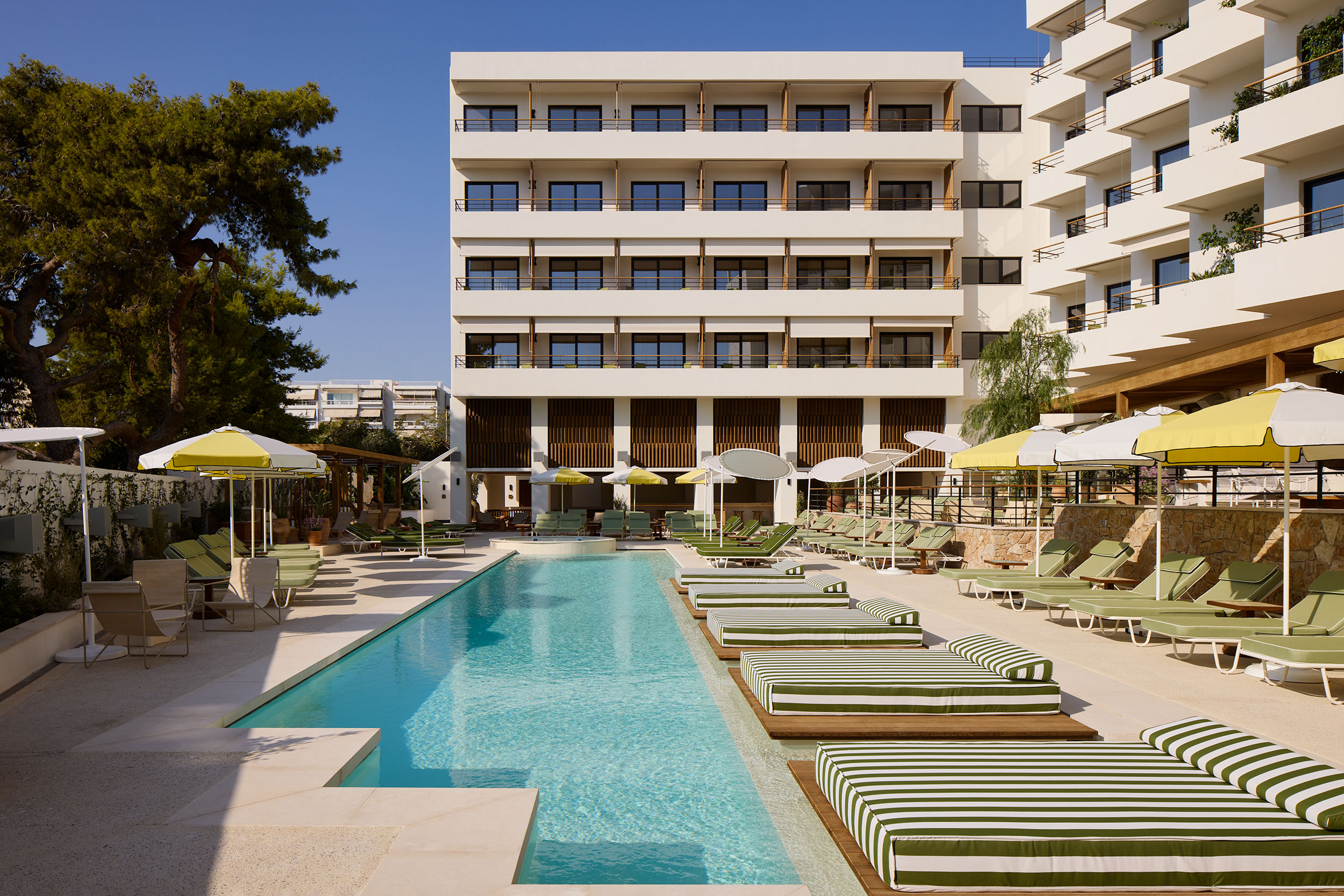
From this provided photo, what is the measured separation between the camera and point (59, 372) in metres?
28.3

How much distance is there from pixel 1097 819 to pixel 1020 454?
913 cm

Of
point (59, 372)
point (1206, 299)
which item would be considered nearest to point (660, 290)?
point (1206, 299)

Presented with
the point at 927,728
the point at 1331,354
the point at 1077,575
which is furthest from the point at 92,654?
the point at 1077,575

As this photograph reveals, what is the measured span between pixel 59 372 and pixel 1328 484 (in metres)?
36.6

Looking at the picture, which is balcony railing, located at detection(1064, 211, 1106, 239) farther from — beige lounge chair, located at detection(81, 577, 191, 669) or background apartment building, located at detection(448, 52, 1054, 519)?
beige lounge chair, located at detection(81, 577, 191, 669)

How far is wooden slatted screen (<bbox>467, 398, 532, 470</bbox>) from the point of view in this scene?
33.1 m

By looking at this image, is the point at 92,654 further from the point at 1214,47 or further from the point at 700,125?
the point at 700,125

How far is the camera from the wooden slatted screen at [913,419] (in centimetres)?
3294

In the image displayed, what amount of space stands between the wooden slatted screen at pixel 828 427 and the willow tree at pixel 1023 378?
25.2ft

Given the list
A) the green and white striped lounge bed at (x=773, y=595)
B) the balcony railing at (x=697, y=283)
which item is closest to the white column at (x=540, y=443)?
the balcony railing at (x=697, y=283)

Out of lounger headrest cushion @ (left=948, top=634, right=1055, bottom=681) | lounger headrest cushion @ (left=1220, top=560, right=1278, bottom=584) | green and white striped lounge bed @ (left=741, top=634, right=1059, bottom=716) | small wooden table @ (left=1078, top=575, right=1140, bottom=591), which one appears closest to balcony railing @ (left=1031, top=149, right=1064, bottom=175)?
small wooden table @ (left=1078, top=575, right=1140, bottom=591)

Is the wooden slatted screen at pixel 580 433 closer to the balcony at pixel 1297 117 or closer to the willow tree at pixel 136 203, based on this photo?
the willow tree at pixel 136 203

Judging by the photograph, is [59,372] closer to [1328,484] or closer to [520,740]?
[520,740]

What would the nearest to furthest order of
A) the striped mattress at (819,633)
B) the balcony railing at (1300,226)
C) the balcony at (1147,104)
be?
the striped mattress at (819,633), the balcony railing at (1300,226), the balcony at (1147,104)
